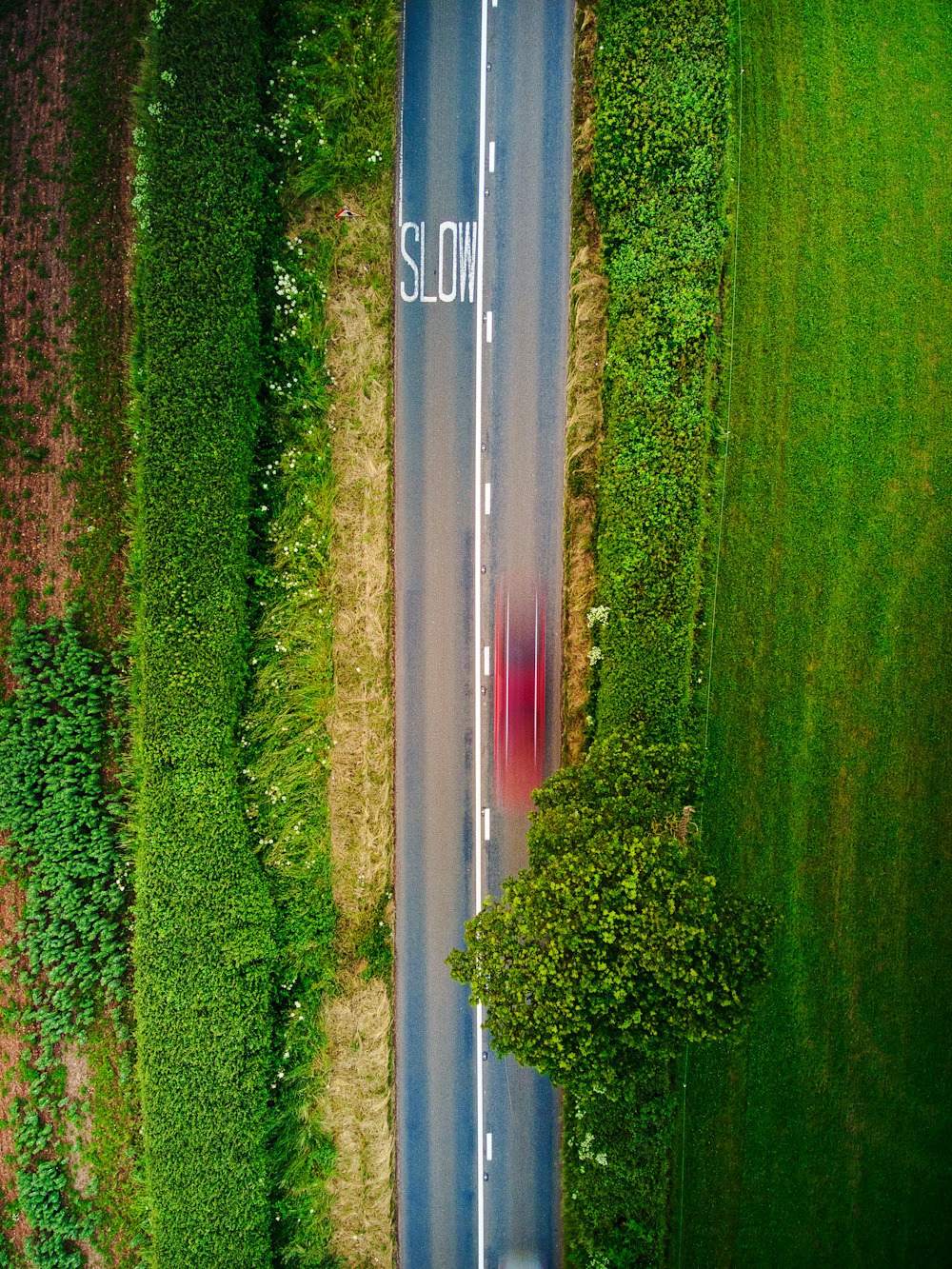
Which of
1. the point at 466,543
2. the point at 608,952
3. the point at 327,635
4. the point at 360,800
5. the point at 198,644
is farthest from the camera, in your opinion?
the point at 466,543

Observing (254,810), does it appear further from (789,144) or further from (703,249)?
(789,144)

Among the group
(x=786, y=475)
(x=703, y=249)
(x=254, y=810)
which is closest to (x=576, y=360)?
(x=703, y=249)

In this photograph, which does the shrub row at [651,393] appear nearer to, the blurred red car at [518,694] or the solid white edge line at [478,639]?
the blurred red car at [518,694]

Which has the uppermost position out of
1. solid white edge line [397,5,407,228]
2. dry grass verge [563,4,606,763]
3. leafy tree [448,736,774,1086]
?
solid white edge line [397,5,407,228]

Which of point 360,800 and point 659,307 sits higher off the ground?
point 659,307

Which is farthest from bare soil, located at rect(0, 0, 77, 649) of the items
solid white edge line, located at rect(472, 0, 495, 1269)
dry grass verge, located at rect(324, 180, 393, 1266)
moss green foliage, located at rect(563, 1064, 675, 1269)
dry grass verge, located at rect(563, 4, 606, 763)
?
moss green foliage, located at rect(563, 1064, 675, 1269)

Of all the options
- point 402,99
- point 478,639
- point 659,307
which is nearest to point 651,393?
point 659,307

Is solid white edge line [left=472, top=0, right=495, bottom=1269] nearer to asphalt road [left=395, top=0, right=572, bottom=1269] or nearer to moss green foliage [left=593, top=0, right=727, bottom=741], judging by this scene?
asphalt road [left=395, top=0, right=572, bottom=1269]

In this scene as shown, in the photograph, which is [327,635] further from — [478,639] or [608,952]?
[608,952]
